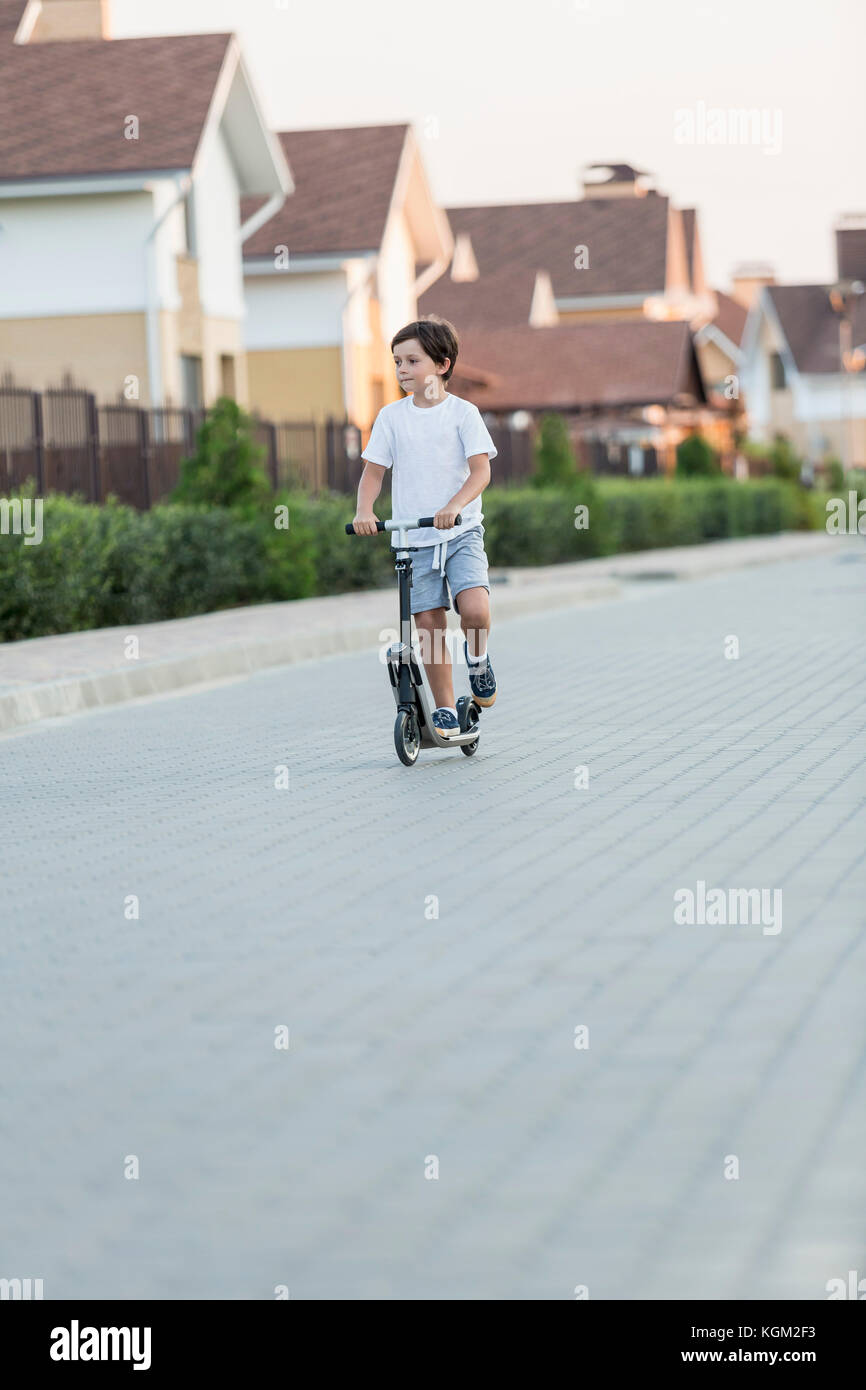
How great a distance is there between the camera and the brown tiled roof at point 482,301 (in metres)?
67.7

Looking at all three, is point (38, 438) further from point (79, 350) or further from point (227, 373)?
point (227, 373)

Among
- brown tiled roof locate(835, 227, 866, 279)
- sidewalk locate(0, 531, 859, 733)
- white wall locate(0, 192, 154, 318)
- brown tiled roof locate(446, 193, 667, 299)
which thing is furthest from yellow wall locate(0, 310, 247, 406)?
brown tiled roof locate(835, 227, 866, 279)

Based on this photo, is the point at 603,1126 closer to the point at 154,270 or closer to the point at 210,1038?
the point at 210,1038

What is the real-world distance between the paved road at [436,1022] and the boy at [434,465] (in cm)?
91

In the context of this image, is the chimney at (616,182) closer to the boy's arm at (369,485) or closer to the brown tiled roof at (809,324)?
the brown tiled roof at (809,324)

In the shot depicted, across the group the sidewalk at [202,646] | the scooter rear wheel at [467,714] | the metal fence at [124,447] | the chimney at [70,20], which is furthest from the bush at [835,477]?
the scooter rear wheel at [467,714]

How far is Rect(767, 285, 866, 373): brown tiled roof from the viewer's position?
8919 cm

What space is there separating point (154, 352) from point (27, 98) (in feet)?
14.7

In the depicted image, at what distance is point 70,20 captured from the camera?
4122cm

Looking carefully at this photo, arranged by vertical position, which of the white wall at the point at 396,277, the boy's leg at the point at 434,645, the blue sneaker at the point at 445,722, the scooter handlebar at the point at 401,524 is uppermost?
the white wall at the point at 396,277

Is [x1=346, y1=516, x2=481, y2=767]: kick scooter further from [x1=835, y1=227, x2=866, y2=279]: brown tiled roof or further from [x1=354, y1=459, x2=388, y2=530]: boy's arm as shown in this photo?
[x1=835, y1=227, x2=866, y2=279]: brown tiled roof

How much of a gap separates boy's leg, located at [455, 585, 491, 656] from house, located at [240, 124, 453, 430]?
97.8ft

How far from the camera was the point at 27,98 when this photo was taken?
34719 mm
